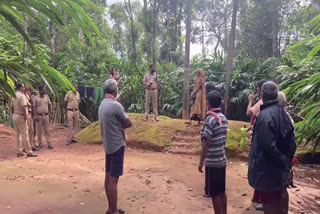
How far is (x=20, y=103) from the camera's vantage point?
282 inches

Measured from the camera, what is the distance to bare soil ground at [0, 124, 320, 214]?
425 centimetres

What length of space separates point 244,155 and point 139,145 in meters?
2.80

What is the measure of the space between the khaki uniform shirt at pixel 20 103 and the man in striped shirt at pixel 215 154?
5.13m

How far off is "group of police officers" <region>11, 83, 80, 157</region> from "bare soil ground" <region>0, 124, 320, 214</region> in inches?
20.5

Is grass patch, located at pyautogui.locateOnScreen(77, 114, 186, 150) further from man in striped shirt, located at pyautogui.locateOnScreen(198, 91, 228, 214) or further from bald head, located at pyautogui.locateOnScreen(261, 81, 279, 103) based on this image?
bald head, located at pyautogui.locateOnScreen(261, 81, 279, 103)

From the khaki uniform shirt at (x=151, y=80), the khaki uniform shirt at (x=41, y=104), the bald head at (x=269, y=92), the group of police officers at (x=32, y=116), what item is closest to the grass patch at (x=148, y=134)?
the group of police officers at (x=32, y=116)

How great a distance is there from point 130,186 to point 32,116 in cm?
473

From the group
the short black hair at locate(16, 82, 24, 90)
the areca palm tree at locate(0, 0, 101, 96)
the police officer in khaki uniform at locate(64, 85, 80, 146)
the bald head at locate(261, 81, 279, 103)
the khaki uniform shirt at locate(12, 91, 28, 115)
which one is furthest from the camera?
the police officer in khaki uniform at locate(64, 85, 80, 146)

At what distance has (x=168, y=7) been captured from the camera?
70.4ft

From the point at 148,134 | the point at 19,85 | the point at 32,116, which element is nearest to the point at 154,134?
the point at 148,134

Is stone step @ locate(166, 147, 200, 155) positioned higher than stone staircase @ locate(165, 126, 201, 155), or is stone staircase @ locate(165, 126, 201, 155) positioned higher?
stone staircase @ locate(165, 126, 201, 155)

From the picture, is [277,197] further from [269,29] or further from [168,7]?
[168,7]

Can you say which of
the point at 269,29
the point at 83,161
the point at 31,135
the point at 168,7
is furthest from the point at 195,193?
the point at 168,7

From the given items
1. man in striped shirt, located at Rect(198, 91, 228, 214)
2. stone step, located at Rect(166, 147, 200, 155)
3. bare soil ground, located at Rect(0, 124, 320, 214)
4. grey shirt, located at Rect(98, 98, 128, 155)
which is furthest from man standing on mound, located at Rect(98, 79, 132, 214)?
stone step, located at Rect(166, 147, 200, 155)
